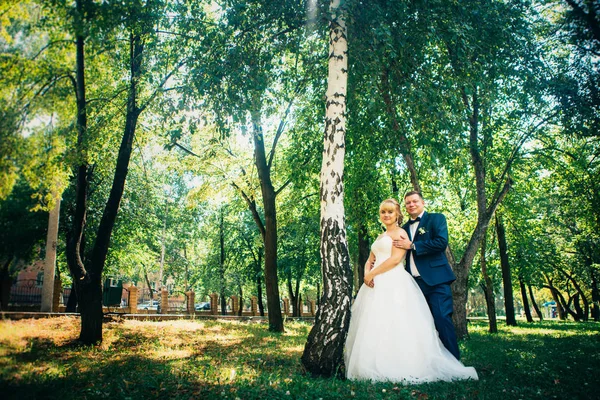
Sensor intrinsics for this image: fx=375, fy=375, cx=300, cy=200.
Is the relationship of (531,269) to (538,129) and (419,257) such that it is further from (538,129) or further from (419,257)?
(419,257)

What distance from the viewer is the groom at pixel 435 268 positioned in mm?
5520

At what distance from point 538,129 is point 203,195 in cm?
1326

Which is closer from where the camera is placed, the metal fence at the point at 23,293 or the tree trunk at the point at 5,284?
the tree trunk at the point at 5,284

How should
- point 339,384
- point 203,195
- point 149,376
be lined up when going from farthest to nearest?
point 203,195
point 149,376
point 339,384

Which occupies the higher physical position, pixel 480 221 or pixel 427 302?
pixel 480 221

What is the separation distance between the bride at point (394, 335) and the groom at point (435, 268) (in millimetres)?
155

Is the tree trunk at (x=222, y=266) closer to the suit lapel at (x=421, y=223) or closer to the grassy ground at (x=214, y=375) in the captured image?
the grassy ground at (x=214, y=375)

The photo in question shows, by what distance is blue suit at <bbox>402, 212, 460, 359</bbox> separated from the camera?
5.51m

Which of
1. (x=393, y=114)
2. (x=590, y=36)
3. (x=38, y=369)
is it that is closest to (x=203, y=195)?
(x=393, y=114)

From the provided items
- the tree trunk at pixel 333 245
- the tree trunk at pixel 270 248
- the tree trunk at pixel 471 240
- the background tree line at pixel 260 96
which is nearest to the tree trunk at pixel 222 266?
the background tree line at pixel 260 96

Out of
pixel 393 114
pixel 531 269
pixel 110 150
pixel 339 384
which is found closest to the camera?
pixel 339 384

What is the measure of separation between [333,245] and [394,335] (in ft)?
5.02

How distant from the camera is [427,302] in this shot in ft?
19.0

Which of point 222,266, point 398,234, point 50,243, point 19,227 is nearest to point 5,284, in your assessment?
point 19,227
